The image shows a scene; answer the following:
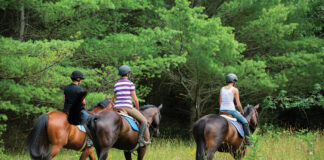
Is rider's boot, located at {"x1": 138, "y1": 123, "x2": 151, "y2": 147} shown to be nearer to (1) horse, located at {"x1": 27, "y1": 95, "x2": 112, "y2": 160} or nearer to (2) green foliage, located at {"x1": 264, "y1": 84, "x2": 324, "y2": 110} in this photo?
(1) horse, located at {"x1": 27, "y1": 95, "x2": 112, "y2": 160}

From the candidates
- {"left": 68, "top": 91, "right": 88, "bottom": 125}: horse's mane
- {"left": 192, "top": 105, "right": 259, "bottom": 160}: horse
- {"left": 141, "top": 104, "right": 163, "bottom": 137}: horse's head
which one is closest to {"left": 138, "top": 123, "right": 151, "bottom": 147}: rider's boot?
{"left": 141, "top": 104, "right": 163, "bottom": 137}: horse's head

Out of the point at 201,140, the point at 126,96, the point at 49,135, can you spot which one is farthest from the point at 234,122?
the point at 49,135

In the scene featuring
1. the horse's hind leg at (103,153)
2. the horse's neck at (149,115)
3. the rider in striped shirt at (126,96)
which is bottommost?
the horse's hind leg at (103,153)

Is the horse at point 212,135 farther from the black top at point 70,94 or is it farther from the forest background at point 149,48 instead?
the forest background at point 149,48

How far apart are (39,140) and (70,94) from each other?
1.04m

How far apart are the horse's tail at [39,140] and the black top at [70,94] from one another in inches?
20.1

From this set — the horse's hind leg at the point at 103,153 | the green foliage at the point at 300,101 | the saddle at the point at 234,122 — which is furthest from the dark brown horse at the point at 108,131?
the green foliage at the point at 300,101

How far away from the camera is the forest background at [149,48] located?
932 cm

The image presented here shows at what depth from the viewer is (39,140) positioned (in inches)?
235

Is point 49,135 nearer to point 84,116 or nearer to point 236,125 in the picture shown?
point 84,116

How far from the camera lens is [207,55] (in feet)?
40.4

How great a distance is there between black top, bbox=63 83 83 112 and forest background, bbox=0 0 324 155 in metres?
2.45

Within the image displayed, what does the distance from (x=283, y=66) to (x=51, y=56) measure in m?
10.3

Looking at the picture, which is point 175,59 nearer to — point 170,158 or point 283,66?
point 170,158
